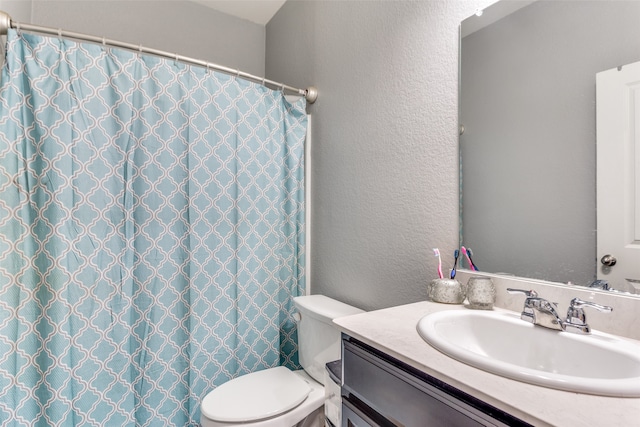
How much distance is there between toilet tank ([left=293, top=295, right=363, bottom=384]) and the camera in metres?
1.30

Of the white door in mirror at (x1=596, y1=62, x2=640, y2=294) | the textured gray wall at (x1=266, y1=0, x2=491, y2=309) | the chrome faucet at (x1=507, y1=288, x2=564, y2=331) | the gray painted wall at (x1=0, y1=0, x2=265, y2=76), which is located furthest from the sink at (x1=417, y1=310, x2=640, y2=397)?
the gray painted wall at (x1=0, y1=0, x2=265, y2=76)

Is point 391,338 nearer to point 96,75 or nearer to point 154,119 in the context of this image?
point 154,119

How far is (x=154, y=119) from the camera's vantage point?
1.42 m

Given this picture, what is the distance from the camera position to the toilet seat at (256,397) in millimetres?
1118

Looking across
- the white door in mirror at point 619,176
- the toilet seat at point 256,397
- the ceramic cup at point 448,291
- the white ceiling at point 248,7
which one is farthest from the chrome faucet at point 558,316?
the white ceiling at point 248,7

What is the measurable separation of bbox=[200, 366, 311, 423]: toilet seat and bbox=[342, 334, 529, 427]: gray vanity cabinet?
1.59 ft

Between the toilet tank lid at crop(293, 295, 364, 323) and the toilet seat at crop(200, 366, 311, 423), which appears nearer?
the toilet seat at crop(200, 366, 311, 423)

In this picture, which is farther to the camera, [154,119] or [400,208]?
[154,119]

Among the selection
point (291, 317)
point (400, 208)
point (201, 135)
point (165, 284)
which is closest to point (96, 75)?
point (201, 135)

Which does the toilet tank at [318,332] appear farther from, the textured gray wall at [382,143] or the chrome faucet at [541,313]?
the chrome faucet at [541,313]

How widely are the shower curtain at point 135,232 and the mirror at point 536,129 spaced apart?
0.99 m

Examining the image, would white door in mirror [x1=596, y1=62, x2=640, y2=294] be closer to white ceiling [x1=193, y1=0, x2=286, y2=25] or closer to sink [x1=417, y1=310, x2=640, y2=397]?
sink [x1=417, y1=310, x2=640, y2=397]

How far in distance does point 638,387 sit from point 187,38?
8.61 feet

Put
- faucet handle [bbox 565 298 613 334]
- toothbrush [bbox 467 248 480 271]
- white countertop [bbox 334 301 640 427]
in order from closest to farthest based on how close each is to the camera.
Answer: white countertop [bbox 334 301 640 427] → faucet handle [bbox 565 298 613 334] → toothbrush [bbox 467 248 480 271]
